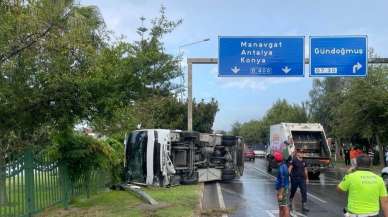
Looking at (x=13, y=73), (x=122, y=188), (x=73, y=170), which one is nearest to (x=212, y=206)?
(x=73, y=170)

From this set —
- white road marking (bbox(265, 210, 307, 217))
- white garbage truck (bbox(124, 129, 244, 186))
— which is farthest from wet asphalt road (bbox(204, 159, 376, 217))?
white garbage truck (bbox(124, 129, 244, 186))

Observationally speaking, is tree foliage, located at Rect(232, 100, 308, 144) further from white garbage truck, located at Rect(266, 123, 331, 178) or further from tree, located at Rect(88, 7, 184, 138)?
tree, located at Rect(88, 7, 184, 138)

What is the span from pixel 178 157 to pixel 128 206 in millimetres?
8567

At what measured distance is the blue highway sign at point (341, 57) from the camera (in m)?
25.0

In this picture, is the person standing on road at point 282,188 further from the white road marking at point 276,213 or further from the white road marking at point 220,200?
the white road marking at point 220,200

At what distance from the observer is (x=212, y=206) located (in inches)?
664

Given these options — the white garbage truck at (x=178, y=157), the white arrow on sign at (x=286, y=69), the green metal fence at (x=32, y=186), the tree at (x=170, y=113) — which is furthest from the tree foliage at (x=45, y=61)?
the tree at (x=170, y=113)

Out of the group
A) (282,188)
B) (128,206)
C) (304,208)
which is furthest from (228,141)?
(282,188)

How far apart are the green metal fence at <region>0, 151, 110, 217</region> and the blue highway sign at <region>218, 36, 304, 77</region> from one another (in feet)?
35.6

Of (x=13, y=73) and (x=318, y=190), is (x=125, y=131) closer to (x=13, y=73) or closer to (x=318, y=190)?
(x=318, y=190)

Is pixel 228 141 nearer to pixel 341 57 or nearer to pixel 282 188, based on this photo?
pixel 341 57

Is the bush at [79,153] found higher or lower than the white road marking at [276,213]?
higher

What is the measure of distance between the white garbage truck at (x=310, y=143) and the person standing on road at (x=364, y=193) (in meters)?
22.6

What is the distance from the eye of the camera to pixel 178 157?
24.0 metres
